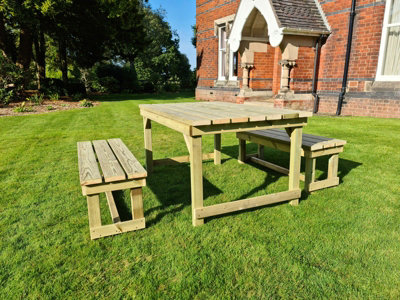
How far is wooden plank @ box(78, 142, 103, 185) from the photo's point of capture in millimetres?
2553

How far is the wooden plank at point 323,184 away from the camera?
3.59 metres

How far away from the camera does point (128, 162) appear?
10.1ft

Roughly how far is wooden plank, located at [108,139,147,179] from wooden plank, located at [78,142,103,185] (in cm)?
26

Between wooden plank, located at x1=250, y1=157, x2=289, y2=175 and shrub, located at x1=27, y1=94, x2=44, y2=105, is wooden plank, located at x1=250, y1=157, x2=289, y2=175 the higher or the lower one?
the lower one

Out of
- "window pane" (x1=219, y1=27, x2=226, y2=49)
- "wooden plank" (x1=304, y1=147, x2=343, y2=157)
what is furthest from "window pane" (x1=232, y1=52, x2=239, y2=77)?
"wooden plank" (x1=304, y1=147, x2=343, y2=157)

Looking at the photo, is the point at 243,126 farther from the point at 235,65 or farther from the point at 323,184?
the point at 235,65

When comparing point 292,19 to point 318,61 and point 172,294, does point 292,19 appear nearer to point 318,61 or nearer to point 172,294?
point 318,61

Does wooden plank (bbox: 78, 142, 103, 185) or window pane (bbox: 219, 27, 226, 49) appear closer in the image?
wooden plank (bbox: 78, 142, 103, 185)

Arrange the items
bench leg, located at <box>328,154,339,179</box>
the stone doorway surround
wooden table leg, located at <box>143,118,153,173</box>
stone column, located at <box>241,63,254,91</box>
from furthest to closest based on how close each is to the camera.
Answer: stone column, located at <box>241,63,254,91</box> → the stone doorway surround → wooden table leg, located at <box>143,118,153,173</box> → bench leg, located at <box>328,154,339,179</box>

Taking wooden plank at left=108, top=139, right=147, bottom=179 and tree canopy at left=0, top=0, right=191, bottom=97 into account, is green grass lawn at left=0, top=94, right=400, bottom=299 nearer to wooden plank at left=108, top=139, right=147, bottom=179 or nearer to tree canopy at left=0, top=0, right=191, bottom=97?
wooden plank at left=108, top=139, right=147, bottom=179

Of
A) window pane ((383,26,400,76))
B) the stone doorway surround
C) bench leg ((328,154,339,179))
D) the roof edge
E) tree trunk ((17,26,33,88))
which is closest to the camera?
bench leg ((328,154,339,179))

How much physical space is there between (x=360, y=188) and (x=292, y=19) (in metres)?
7.04

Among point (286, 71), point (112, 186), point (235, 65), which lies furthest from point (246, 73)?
point (112, 186)

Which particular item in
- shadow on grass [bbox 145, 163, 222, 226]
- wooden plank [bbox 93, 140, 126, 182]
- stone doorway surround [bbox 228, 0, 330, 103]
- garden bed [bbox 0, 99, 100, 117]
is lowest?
shadow on grass [bbox 145, 163, 222, 226]
